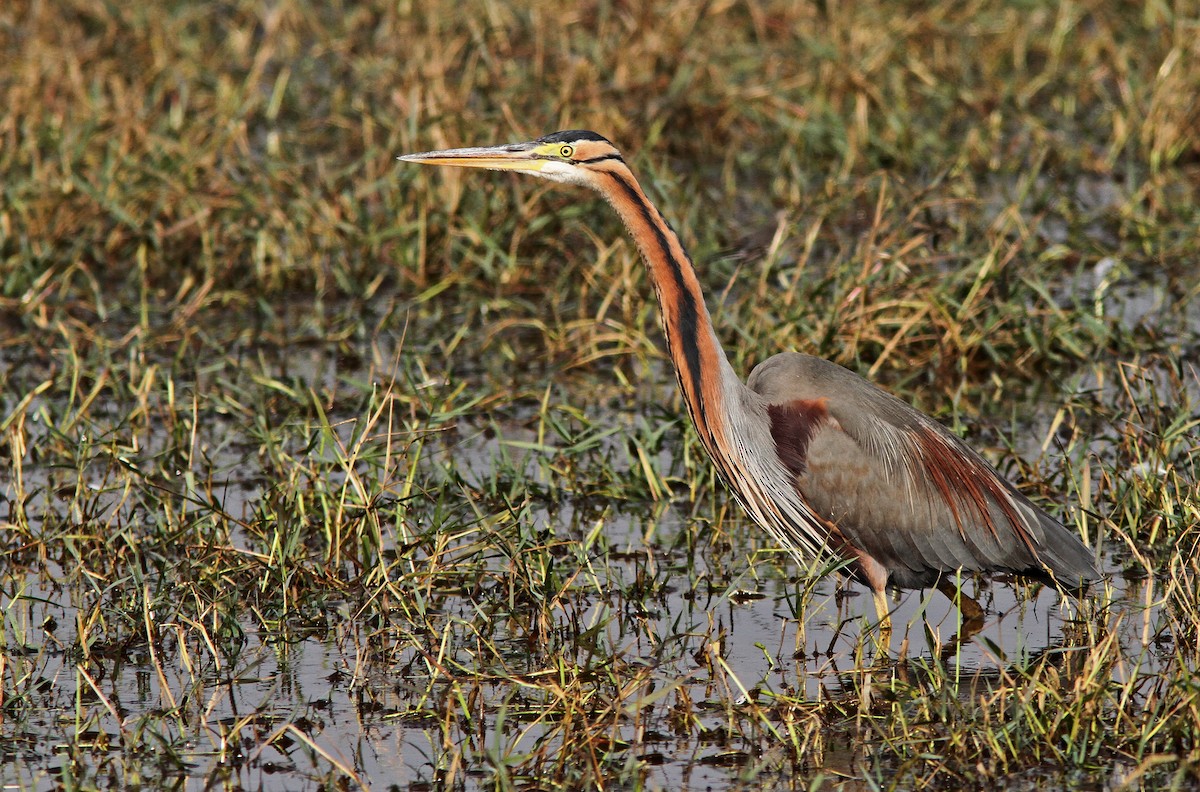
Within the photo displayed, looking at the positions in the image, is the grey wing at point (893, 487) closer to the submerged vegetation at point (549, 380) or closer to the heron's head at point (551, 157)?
the submerged vegetation at point (549, 380)

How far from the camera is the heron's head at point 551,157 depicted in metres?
5.29

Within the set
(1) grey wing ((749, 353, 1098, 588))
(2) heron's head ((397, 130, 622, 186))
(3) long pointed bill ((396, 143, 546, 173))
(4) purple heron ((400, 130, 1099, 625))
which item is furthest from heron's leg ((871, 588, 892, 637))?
(3) long pointed bill ((396, 143, 546, 173))

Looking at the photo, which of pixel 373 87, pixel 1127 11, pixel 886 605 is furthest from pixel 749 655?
pixel 1127 11

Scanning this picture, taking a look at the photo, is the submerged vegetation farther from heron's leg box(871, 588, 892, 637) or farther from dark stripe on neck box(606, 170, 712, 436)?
dark stripe on neck box(606, 170, 712, 436)

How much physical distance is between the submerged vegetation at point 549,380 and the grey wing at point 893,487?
22cm

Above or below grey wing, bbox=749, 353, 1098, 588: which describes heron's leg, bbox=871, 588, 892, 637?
below

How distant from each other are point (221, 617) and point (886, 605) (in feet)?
6.52

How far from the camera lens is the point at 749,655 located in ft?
16.6

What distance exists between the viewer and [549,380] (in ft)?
23.6

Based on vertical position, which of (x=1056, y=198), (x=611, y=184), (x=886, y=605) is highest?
(x=611, y=184)

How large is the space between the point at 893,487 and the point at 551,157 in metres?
1.44

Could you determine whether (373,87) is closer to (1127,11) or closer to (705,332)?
(1127,11)

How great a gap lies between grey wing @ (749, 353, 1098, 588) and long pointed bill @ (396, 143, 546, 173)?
1040 millimetres

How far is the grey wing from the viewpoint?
17.6ft
